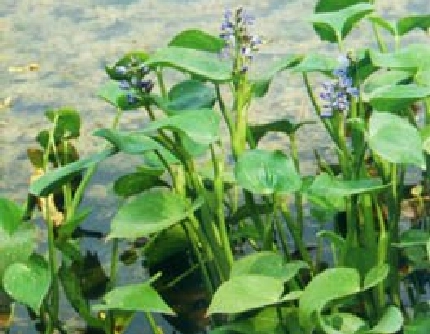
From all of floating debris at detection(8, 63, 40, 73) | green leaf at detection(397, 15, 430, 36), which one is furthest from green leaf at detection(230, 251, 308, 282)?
floating debris at detection(8, 63, 40, 73)

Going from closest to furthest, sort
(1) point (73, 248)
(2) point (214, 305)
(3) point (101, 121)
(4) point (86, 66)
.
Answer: (2) point (214, 305), (1) point (73, 248), (3) point (101, 121), (4) point (86, 66)

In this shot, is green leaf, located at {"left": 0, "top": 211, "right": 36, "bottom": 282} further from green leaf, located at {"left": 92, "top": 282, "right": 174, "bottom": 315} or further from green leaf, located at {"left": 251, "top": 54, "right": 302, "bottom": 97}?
green leaf, located at {"left": 251, "top": 54, "right": 302, "bottom": 97}

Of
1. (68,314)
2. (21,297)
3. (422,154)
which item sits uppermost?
(422,154)

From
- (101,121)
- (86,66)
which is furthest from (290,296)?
(86,66)

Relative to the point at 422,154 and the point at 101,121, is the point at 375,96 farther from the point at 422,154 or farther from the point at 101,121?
the point at 101,121

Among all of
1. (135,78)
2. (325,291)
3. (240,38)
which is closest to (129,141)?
(135,78)

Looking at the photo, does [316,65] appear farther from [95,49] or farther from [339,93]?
[95,49]
